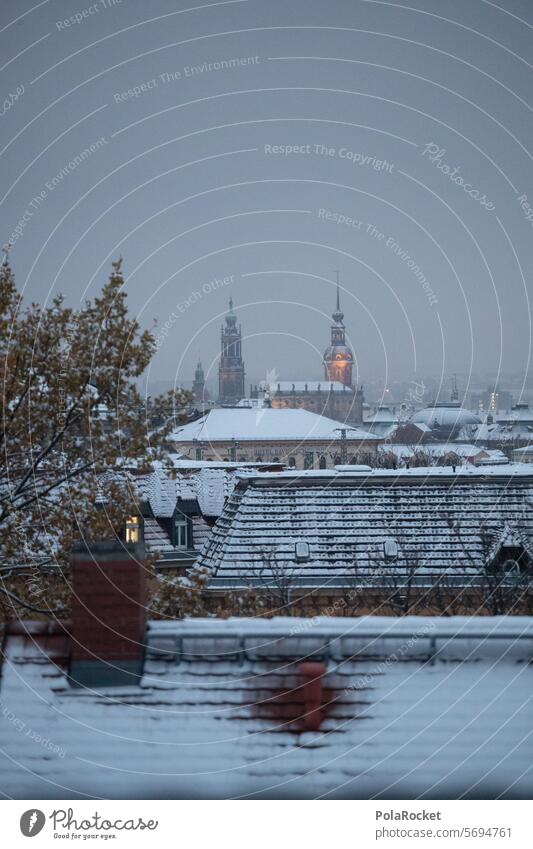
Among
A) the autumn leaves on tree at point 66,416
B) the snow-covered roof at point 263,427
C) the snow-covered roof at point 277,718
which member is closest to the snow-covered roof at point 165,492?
the autumn leaves on tree at point 66,416

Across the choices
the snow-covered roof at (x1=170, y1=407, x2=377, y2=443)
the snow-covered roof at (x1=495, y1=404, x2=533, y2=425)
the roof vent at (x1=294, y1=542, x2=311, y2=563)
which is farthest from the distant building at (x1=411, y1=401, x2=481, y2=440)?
the roof vent at (x1=294, y1=542, x2=311, y2=563)

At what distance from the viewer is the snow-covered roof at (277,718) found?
616 cm

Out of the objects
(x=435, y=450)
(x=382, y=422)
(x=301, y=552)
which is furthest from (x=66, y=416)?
(x=382, y=422)

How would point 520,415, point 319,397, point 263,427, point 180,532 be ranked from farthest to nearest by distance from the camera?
1. point 319,397
2. point 520,415
3. point 263,427
4. point 180,532

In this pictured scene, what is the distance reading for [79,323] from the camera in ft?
34.3

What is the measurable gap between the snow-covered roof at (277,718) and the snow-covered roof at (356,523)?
367 inches

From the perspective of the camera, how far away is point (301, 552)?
642 inches

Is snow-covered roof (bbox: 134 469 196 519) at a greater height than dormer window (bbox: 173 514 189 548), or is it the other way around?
snow-covered roof (bbox: 134 469 196 519)

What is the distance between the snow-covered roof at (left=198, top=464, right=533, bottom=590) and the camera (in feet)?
53.0

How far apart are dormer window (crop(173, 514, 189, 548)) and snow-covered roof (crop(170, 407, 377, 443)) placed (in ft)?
192

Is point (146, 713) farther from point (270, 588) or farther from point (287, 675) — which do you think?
point (270, 588)

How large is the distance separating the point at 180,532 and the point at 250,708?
14788mm

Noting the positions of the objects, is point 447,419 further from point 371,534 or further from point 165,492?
point 371,534

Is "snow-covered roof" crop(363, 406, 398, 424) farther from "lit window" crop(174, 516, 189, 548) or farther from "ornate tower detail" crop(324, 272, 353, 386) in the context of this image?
"lit window" crop(174, 516, 189, 548)
